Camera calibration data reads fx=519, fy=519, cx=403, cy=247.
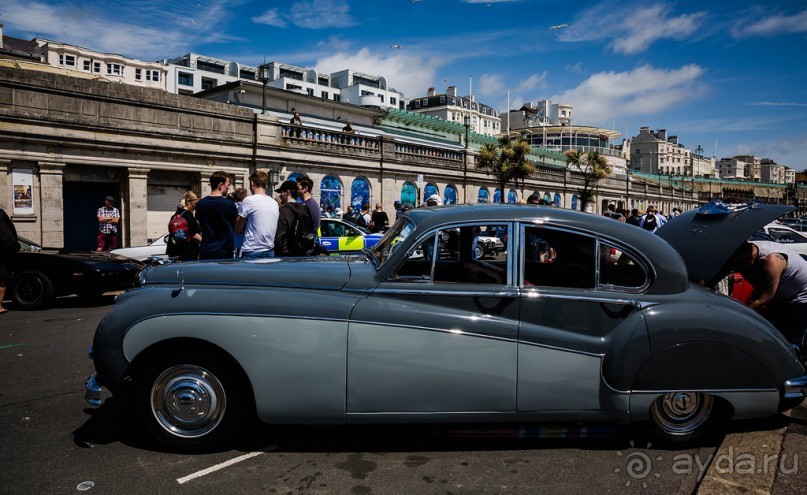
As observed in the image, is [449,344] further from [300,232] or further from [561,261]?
[300,232]

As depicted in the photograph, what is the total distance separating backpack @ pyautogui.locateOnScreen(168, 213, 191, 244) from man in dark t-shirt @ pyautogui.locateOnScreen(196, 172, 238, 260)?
1.60 metres

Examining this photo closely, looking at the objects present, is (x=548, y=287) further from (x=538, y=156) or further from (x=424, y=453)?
(x=538, y=156)

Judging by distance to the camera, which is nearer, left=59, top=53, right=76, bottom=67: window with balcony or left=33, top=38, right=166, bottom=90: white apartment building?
left=59, top=53, right=76, bottom=67: window with balcony

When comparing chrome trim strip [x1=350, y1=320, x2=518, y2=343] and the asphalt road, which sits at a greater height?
chrome trim strip [x1=350, y1=320, x2=518, y2=343]

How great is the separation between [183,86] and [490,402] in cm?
9007

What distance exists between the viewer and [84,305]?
950 centimetres

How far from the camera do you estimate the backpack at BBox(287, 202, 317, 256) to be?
6.98m

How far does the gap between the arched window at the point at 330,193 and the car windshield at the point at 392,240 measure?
19.0 metres

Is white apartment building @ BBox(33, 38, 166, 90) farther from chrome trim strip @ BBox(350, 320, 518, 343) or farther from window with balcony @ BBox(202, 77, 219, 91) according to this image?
chrome trim strip @ BBox(350, 320, 518, 343)

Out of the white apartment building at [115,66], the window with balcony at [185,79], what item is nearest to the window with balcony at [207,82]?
the window with balcony at [185,79]

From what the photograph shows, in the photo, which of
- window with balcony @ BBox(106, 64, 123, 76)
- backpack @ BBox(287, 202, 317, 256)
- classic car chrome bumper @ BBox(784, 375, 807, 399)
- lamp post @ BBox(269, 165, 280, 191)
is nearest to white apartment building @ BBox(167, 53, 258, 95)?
window with balcony @ BBox(106, 64, 123, 76)

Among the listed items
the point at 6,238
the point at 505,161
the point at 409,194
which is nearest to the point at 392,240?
the point at 6,238

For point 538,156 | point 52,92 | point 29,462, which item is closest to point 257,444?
point 29,462

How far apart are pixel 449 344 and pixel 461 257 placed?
838mm
